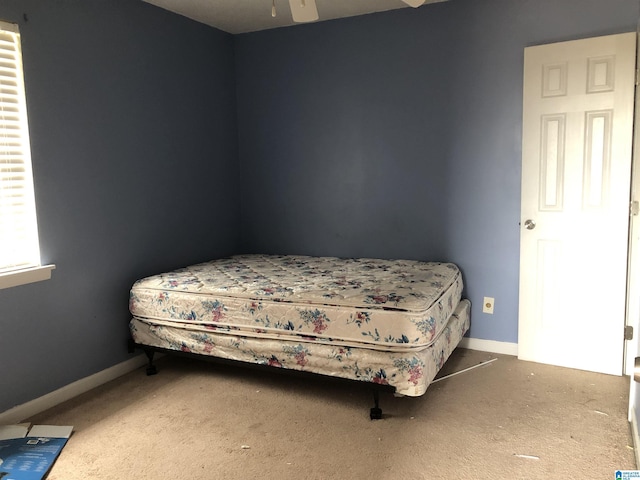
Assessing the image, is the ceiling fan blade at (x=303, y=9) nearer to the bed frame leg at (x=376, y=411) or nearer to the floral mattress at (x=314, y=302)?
the floral mattress at (x=314, y=302)

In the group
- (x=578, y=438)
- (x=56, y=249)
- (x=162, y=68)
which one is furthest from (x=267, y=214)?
(x=578, y=438)

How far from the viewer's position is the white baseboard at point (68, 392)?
2645 mm

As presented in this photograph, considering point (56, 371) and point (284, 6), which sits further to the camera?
point (284, 6)

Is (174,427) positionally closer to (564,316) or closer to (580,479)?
(580,479)

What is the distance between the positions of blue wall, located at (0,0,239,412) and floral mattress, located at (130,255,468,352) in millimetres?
290

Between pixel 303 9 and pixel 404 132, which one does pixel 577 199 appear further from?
pixel 303 9

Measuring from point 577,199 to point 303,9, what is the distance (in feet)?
6.58

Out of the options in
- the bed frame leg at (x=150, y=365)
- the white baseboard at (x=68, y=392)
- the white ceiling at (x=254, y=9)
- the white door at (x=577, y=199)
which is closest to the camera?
the white baseboard at (x=68, y=392)

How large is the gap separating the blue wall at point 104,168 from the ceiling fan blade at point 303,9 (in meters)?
1.44

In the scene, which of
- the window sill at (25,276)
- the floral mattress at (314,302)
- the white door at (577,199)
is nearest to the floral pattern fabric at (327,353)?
the floral mattress at (314,302)

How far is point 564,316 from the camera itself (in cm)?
319

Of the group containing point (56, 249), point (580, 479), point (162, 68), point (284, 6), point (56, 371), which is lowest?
point (580, 479)

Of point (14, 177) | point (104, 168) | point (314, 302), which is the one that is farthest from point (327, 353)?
point (14, 177)

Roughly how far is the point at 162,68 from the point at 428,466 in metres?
2.99
